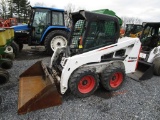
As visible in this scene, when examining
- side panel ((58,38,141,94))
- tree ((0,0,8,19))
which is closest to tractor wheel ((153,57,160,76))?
→ side panel ((58,38,141,94))

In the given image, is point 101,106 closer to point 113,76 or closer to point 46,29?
point 113,76

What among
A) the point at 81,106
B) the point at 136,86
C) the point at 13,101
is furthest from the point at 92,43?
the point at 13,101

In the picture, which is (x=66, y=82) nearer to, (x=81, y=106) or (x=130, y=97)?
(x=81, y=106)

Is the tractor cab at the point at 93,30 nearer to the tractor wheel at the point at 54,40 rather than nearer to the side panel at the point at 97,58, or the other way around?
the side panel at the point at 97,58

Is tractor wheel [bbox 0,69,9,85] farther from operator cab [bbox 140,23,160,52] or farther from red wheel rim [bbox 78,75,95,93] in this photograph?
operator cab [bbox 140,23,160,52]

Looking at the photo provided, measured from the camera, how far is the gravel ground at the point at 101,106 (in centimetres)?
288

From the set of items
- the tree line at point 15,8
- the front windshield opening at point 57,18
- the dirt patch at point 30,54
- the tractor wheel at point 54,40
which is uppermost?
the tree line at point 15,8

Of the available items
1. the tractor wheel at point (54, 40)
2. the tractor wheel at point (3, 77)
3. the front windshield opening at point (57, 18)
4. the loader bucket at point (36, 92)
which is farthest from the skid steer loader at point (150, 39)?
the tractor wheel at point (3, 77)

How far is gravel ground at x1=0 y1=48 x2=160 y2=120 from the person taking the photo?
2.88m

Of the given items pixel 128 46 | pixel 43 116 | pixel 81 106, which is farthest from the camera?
pixel 128 46

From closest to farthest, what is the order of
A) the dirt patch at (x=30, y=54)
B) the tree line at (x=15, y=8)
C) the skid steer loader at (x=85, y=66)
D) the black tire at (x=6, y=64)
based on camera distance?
the skid steer loader at (x=85, y=66) < the black tire at (x=6, y=64) < the dirt patch at (x=30, y=54) < the tree line at (x=15, y=8)

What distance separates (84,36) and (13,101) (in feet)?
6.74

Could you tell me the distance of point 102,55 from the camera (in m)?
3.64

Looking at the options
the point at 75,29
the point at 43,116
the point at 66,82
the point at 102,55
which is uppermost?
the point at 75,29
